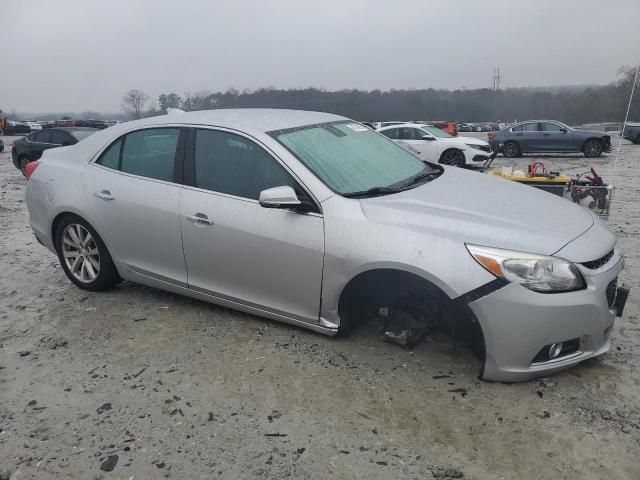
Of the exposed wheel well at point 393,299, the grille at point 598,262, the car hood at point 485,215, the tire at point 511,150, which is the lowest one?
the tire at point 511,150

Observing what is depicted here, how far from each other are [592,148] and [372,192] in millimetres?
16176

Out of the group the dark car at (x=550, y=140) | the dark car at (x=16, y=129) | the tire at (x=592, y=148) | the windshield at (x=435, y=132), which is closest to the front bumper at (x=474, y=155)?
the windshield at (x=435, y=132)

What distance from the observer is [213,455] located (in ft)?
7.88

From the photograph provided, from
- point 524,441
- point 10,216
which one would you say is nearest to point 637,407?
point 524,441

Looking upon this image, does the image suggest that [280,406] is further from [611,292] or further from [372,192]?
[611,292]

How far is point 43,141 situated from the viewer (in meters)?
13.5

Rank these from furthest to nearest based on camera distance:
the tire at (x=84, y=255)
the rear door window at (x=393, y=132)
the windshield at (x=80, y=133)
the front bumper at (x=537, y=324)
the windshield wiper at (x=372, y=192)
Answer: the rear door window at (x=393, y=132), the windshield at (x=80, y=133), the tire at (x=84, y=255), the windshield wiper at (x=372, y=192), the front bumper at (x=537, y=324)

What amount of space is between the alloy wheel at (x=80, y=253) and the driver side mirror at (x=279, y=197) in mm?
1867

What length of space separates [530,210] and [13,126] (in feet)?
173

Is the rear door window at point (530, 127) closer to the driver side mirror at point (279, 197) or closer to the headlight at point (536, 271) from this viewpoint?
the headlight at point (536, 271)

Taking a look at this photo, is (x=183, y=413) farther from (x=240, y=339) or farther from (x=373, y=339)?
(x=373, y=339)

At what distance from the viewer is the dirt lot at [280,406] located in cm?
233

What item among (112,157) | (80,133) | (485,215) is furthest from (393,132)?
(485,215)

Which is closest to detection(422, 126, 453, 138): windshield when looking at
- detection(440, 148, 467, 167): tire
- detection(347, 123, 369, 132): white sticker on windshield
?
detection(440, 148, 467, 167): tire
